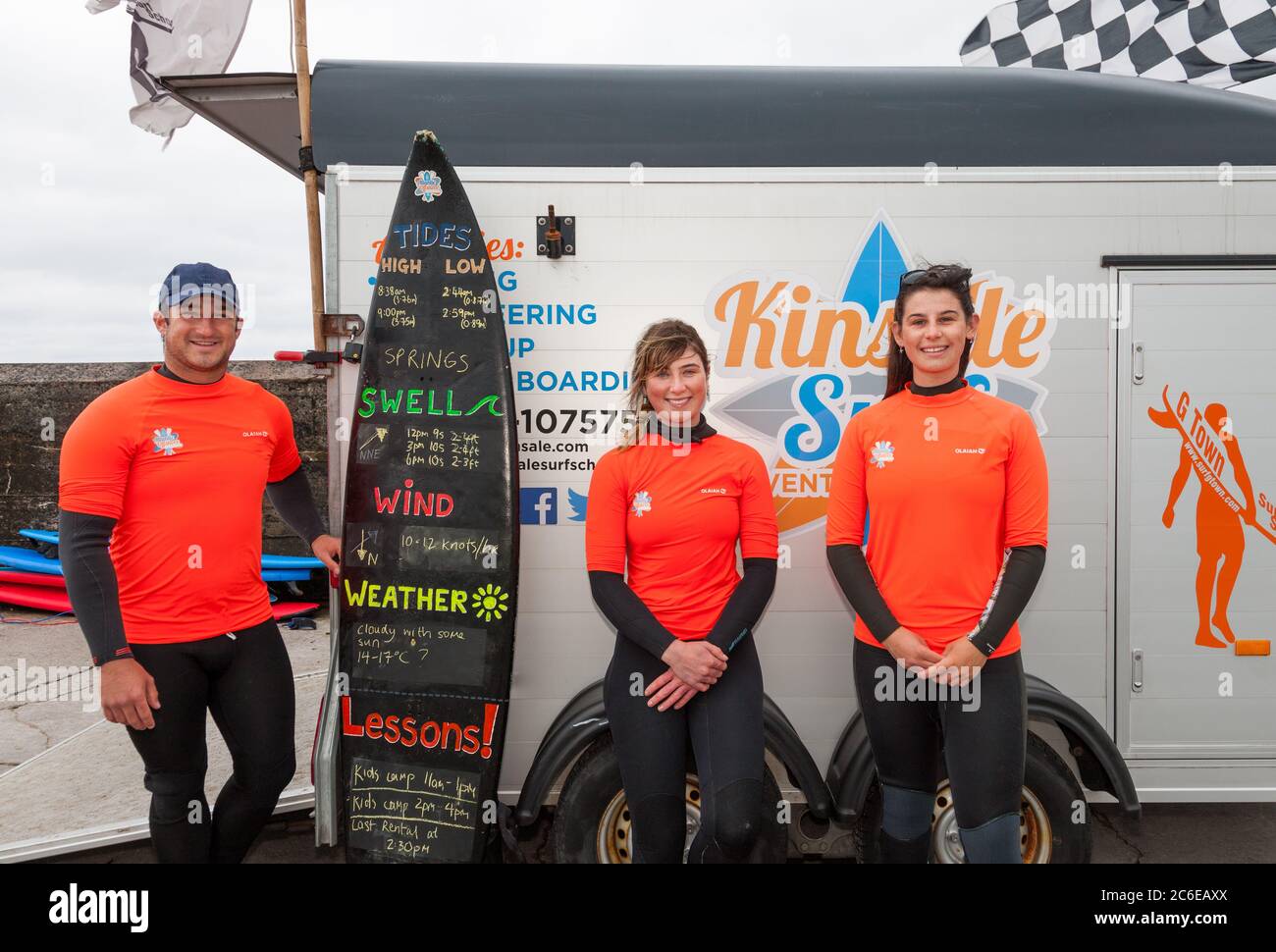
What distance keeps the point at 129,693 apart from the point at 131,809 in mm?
1868

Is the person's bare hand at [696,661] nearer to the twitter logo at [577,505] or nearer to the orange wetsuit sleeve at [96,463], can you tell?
the twitter logo at [577,505]

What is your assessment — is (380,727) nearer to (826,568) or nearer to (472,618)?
(472,618)

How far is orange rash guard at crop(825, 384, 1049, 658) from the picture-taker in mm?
1943

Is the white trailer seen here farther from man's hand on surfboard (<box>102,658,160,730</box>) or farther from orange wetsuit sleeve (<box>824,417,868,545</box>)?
man's hand on surfboard (<box>102,658,160,730</box>)

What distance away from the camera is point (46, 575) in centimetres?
624

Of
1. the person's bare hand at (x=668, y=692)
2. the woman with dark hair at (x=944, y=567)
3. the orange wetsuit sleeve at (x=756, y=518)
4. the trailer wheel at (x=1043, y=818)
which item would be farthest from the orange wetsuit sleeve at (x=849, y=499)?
the trailer wheel at (x=1043, y=818)

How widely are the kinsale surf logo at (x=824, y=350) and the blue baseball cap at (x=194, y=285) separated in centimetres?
154

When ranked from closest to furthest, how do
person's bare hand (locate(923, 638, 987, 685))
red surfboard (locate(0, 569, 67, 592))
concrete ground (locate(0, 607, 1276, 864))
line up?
person's bare hand (locate(923, 638, 987, 685)) → concrete ground (locate(0, 607, 1276, 864)) → red surfboard (locate(0, 569, 67, 592))

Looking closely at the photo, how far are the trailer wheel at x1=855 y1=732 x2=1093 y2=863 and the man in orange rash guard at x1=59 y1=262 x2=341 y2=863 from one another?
196cm

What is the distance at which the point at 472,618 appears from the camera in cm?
252

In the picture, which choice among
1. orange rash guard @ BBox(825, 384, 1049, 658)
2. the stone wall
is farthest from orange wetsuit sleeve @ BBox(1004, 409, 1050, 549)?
the stone wall

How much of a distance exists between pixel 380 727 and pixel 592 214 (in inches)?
76.9

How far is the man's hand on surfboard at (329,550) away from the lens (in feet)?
8.46

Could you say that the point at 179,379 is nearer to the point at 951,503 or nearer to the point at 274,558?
the point at 951,503
